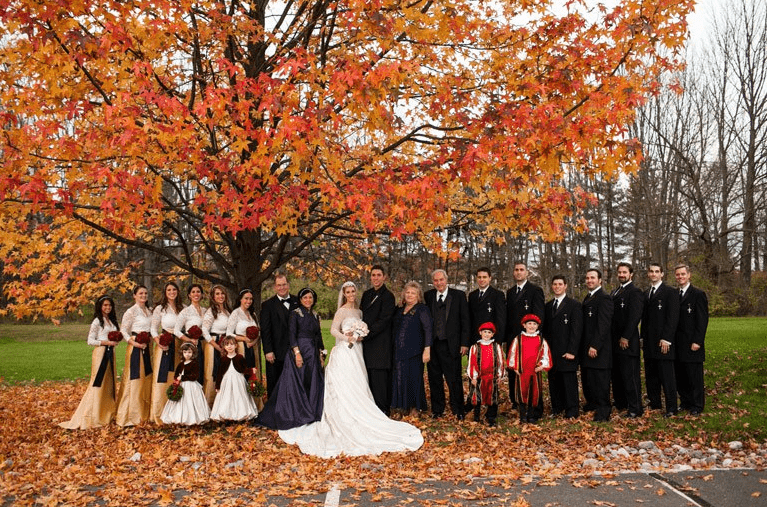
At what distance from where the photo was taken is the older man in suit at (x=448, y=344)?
8.56 meters

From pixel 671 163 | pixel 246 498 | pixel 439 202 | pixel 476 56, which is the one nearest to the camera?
pixel 246 498

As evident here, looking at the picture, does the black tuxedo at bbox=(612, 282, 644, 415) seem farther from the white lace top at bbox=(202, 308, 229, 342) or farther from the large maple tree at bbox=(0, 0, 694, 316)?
the white lace top at bbox=(202, 308, 229, 342)

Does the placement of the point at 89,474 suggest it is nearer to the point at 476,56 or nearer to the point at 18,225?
the point at 18,225

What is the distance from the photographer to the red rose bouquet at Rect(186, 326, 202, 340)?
8.27 metres

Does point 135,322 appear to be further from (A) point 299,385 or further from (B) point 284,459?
(B) point 284,459

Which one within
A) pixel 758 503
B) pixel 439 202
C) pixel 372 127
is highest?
pixel 372 127

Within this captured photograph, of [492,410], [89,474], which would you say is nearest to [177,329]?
[89,474]

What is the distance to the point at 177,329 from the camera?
847 centimetres

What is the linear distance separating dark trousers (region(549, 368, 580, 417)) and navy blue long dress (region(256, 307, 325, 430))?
3.14 m

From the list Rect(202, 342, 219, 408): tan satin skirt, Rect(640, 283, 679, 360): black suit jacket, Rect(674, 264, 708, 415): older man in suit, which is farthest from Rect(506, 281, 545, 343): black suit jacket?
Rect(202, 342, 219, 408): tan satin skirt

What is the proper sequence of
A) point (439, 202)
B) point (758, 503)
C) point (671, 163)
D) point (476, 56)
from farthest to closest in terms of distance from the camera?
1. point (671, 163)
2. point (476, 56)
3. point (439, 202)
4. point (758, 503)

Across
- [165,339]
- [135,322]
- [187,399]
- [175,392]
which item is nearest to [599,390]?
[187,399]

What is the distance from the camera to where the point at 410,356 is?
27.9 feet

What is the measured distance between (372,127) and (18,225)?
5420 millimetres
